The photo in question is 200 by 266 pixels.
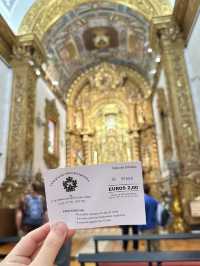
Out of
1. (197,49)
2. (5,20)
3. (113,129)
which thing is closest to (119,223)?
(197,49)

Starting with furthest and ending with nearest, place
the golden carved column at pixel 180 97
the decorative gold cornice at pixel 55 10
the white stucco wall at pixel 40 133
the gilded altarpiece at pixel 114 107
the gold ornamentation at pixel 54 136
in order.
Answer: the gilded altarpiece at pixel 114 107, the gold ornamentation at pixel 54 136, the white stucco wall at pixel 40 133, the decorative gold cornice at pixel 55 10, the golden carved column at pixel 180 97

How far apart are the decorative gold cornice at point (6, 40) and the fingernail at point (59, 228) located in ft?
29.6

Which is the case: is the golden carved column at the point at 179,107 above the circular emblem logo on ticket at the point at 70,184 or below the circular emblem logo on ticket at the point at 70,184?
above

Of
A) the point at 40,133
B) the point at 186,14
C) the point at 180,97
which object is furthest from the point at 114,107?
the point at 186,14

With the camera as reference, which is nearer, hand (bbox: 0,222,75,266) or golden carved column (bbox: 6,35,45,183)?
hand (bbox: 0,222,75,266)

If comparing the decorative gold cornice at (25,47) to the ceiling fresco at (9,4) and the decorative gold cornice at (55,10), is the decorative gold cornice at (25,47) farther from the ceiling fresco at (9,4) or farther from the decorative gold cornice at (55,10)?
the ceiling fresco at (9,4)

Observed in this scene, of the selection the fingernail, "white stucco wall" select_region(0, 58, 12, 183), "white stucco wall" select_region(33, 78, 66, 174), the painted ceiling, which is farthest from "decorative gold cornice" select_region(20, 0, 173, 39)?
the fingernail

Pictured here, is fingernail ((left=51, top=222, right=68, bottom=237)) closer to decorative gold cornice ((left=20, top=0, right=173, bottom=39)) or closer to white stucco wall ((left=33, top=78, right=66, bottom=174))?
white stucco wall ((left=33, top=78, right=66, bottom=174))

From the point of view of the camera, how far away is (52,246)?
62 centimetres

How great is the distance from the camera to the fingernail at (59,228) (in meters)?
0.67

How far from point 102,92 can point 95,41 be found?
3.34 m

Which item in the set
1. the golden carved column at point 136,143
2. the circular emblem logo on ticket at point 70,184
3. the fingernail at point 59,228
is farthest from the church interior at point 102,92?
the fingernail at point 59,228

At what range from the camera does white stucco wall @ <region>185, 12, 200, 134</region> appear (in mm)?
→ 7234

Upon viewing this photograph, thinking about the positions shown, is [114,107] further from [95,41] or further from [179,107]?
[179,107]
